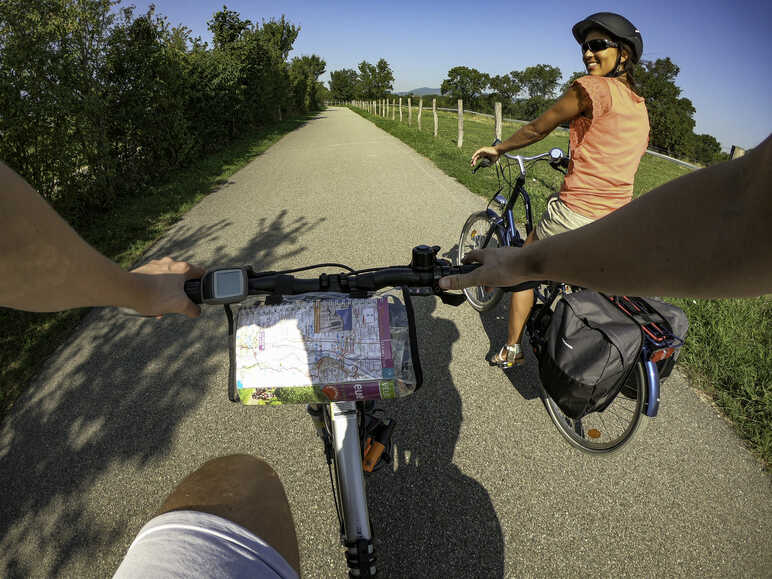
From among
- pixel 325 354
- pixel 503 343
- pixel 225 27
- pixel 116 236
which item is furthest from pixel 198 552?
pixel 225 27

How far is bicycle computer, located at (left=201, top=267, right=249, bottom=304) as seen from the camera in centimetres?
111

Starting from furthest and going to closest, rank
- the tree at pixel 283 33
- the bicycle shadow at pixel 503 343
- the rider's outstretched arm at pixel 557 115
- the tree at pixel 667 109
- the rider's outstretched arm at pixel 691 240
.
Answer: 1. the tree at pixel 667 109
2. the tree at pixel 283 33
3. the bicycle shadow at pixel 503 343
4. the rider's outstretched arm at pixel 557 115
5. the rider's outstretched arm at pixel 691 240

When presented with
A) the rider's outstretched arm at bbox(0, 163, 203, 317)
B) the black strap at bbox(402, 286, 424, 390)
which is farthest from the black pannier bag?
the rider's outstretched arm at bbox(0, 163, 203, 317)

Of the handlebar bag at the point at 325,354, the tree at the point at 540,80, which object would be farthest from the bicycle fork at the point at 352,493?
→ the tree at the point at 540,80

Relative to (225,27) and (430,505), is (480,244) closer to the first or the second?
(430,505)

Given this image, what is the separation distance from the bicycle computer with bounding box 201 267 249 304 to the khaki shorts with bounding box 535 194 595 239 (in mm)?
2072

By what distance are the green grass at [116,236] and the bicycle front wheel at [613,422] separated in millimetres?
4019

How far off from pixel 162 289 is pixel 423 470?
1.83 metres

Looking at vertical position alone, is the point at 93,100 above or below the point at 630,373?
above

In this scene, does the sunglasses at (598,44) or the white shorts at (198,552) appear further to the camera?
the sunglasses at (598,44)

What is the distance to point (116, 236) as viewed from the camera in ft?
18.4

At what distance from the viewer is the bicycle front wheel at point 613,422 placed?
2068 millimetres

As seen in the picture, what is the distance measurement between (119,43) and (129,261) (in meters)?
5.44

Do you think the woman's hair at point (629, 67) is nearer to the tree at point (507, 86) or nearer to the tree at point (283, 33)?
the tree at point (283, 33)
